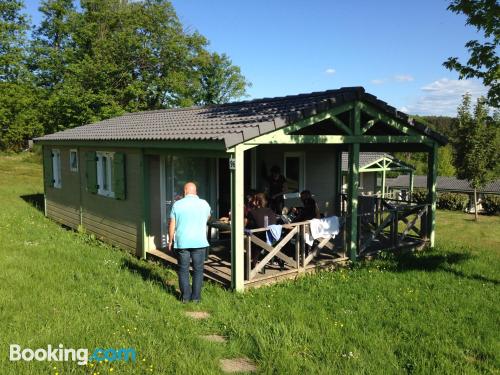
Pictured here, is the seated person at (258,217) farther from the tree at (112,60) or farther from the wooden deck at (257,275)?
the tree at (112,60)

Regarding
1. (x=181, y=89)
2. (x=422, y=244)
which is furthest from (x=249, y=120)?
(x=181, y=89)

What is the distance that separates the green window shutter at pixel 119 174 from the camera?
9.85 metres

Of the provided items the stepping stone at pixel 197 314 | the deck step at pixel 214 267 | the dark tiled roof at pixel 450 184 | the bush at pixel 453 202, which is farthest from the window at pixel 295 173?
the dark tiled roof at pixel 450 184

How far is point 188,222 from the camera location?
6133mm

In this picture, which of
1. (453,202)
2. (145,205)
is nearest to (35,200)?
(145,205)

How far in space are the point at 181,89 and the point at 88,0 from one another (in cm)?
1131

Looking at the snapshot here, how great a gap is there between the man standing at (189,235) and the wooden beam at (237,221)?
598 millimetres

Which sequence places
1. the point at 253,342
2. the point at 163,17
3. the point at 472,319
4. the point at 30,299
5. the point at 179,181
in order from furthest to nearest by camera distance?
the point at 163,17 → the point at 179,181 → the point at 30,299 → the point at 472,319 → the point at 253,342

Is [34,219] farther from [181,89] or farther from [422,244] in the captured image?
[181,89]

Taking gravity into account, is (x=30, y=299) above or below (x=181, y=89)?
below

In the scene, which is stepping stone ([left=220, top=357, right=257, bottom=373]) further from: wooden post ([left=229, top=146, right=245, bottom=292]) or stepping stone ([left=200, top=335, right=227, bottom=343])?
wooden post ([left=229, top=146, right=245, bottom=292])

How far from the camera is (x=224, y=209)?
33.6 ft

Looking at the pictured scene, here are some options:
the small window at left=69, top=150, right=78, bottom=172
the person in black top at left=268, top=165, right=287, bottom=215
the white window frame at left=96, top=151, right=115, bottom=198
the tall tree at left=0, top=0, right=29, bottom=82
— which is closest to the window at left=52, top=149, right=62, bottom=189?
the small window at left=69, top=150, right=78, bottom=172

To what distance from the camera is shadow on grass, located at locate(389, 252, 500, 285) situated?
786 cm
